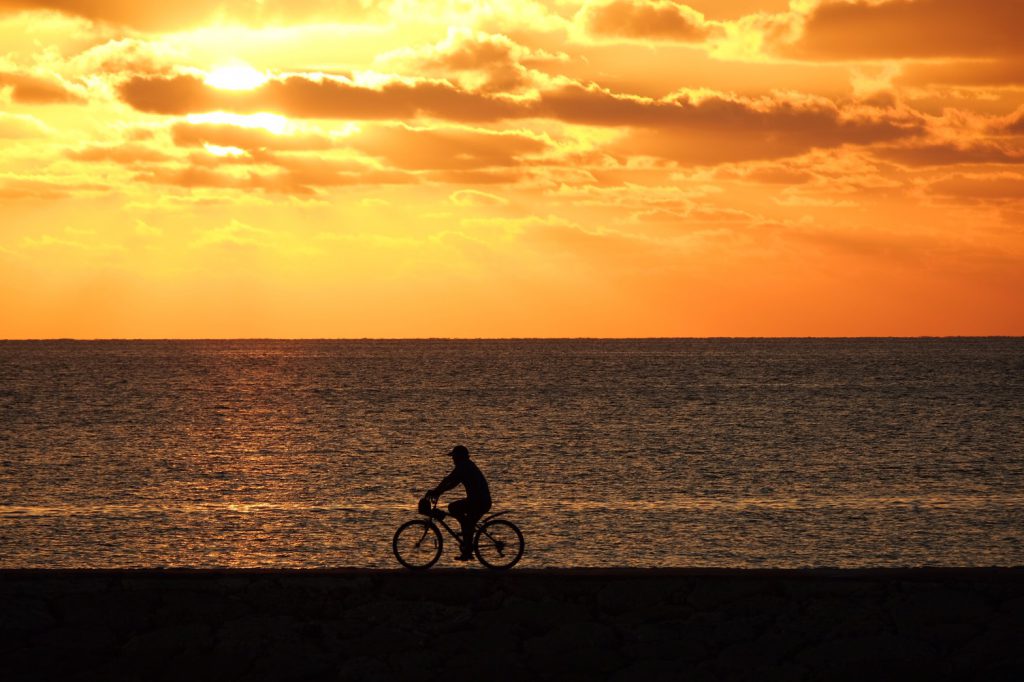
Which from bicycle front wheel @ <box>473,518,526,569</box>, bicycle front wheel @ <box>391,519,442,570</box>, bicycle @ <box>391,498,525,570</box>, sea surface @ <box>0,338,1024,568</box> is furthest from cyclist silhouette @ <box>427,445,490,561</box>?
sea surface @ <box>0,338,1024,568</box>

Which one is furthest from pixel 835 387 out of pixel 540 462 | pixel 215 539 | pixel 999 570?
pixel 999 570

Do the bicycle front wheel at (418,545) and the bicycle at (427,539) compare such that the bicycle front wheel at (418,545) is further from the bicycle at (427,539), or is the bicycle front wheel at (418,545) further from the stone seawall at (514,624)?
the stone seawall at (514,624)

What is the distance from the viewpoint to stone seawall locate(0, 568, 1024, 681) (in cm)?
1497

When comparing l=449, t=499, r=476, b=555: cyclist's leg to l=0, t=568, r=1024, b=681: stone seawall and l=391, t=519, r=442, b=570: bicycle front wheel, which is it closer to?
l=391, t=519, r=442, b=570: bicycle front wheel

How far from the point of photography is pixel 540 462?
55938 mm

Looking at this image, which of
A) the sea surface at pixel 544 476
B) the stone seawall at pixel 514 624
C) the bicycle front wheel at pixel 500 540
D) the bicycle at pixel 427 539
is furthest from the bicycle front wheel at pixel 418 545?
the sea surface at pixel 544 476

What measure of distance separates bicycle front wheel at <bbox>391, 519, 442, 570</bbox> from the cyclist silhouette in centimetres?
74

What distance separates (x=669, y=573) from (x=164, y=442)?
5605cm

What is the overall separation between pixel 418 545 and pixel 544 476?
98.1 feet

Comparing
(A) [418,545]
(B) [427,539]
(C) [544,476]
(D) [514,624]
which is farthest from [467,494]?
(C) [544,476]

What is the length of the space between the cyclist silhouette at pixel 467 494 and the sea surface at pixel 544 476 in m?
10.2

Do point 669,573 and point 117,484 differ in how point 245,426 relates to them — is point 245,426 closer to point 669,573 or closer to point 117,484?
point 117,484

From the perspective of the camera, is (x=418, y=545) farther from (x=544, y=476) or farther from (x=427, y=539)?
(x=544, y=476)

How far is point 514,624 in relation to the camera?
52.4ft
